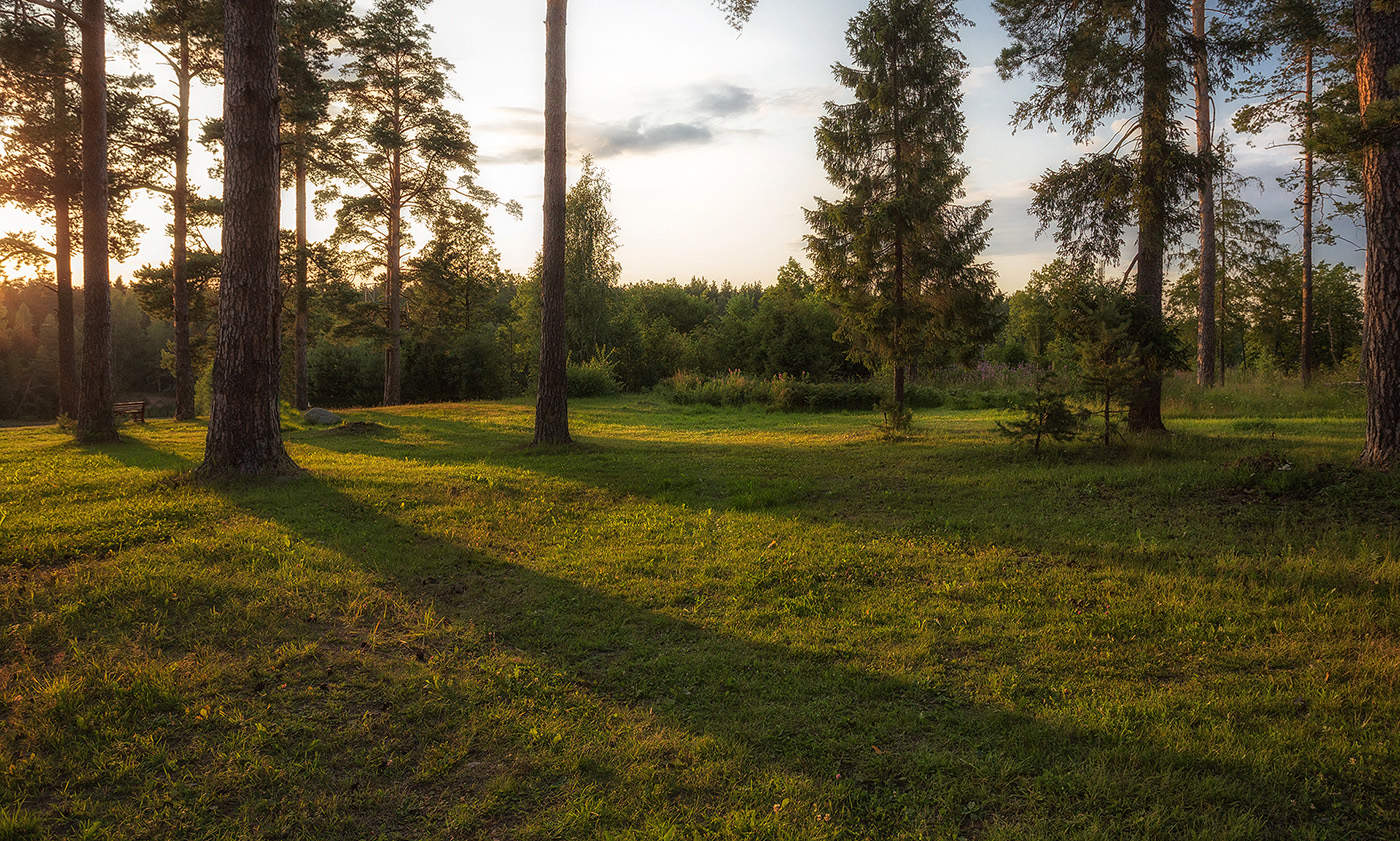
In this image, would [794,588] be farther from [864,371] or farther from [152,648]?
[864,371]

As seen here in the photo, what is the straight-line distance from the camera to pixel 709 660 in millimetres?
4340

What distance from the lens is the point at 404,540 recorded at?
6734 mm

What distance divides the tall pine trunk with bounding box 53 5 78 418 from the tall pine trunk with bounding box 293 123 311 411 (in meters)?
5.35

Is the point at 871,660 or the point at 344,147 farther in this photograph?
the point at 344,147

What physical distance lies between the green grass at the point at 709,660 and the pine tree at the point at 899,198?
678 cm

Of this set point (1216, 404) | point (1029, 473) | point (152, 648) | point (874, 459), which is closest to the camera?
point (152, 648)

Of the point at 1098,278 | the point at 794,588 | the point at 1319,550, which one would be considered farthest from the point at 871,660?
the point at 1098,278

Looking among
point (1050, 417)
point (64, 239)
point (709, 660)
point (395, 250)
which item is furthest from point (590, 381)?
point (709, 660)

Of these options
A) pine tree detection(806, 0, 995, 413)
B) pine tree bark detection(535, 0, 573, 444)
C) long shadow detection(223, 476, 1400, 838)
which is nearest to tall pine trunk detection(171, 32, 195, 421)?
pine tree bark detection(535, 0, 573, 444)

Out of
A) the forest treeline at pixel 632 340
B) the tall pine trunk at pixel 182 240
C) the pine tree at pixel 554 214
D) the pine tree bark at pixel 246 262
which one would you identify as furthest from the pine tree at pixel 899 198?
the tall pine trunk at pixel 182 240

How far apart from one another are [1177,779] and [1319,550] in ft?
13.7

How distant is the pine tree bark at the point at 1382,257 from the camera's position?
742 cm

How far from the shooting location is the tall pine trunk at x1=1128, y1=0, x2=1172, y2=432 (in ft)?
35.3

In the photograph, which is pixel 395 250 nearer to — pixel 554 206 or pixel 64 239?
pixel 64 239
